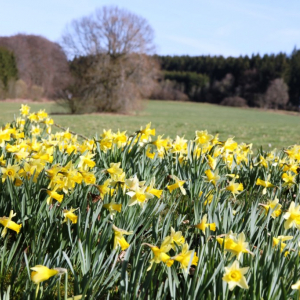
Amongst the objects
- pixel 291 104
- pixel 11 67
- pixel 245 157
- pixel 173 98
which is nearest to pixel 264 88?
pixel 291 104

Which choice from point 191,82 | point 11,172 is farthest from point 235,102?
point 11,172

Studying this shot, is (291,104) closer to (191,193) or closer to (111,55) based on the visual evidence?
(111,55)

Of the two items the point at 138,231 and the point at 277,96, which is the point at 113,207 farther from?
the point at 277,96

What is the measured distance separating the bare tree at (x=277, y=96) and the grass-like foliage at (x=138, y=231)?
206 feet

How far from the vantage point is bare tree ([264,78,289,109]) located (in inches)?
2427

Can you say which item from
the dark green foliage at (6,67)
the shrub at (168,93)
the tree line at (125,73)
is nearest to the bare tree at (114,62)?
the tree line at (125,73)

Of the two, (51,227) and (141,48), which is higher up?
(141,48)

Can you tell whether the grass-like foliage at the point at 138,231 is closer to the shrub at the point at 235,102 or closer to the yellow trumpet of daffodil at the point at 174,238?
the yellow trumpet of daffodil at the point at 174,238

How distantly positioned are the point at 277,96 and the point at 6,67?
4261cm

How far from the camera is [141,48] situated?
28.0 meters

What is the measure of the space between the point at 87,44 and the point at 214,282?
28.8 metres

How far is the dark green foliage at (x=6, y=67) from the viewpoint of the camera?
45.3 m

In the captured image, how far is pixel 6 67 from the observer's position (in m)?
46.2

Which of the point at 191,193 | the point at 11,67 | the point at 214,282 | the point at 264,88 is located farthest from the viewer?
the point at 264,88
